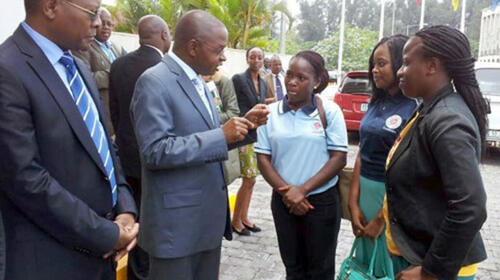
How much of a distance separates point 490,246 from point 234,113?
10.2 ft

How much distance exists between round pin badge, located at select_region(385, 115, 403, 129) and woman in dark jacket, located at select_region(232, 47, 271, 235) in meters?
2.26

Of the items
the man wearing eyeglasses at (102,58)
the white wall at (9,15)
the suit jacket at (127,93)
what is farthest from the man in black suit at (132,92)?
the white wall at (9,15)

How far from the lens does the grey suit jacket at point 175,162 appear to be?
2047 mm

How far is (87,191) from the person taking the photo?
178cm

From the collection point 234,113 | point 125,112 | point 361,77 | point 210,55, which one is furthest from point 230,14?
point 210,55

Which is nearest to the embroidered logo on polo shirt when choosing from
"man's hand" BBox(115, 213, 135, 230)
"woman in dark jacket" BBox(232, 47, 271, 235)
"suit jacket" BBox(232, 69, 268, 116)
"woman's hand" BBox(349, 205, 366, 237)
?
"woman's hand" BBox(349, 205, 366, 237)

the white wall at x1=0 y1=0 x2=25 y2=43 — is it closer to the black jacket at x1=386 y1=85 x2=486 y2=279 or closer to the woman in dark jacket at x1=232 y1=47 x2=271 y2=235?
the woman in dark jacket at x1=232 y1=47 x2=271 y2=235

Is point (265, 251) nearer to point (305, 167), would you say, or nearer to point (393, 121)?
point (305, 167)

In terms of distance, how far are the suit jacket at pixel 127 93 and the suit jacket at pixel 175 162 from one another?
120 cm

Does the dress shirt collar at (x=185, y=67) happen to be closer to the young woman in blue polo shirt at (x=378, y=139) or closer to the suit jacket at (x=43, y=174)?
the suit jacket at (x=43, y=174)

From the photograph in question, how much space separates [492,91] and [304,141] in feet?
26.0

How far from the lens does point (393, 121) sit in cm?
270

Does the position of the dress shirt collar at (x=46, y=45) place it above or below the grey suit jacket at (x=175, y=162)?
above

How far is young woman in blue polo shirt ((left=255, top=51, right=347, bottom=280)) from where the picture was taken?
9.39ft
